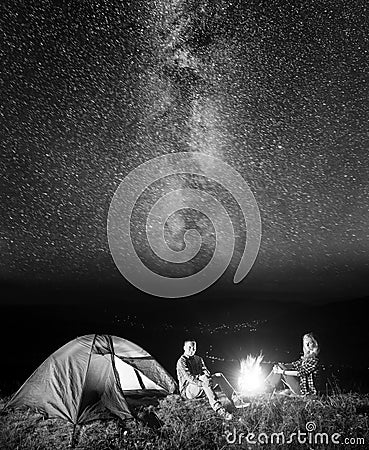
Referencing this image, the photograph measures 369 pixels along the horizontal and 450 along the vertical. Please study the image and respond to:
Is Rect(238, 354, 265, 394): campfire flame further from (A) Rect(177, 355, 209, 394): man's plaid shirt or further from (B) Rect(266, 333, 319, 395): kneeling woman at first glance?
(A) Rect(177, 355, 209, 394): man's plaid shirt

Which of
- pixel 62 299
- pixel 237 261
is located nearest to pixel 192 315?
pixel 237 261

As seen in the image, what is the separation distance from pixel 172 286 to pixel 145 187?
2.24 metres

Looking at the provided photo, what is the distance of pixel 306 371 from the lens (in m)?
3.81

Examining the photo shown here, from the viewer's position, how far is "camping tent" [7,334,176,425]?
3406mm

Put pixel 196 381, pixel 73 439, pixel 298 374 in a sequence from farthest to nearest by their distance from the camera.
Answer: pixel 298 374 < pixel 196 381 < pixel 73 439

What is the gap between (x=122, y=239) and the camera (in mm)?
5078

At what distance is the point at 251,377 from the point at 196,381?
525 millimetres

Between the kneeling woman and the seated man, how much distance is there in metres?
0.38

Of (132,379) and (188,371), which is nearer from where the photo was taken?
(188,371)

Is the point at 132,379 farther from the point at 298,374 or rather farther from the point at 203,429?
the point at 298,374

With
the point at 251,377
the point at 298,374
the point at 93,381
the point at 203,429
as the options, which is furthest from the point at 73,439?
the point at 298,374

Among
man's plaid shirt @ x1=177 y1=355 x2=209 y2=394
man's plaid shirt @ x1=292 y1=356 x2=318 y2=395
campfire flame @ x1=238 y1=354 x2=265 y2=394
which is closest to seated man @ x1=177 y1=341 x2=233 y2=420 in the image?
man's plaid shirt @ x1=177 y1=355 x2=209 y2=394

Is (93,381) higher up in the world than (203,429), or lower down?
higher up

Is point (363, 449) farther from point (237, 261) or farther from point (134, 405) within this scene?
point (237, 261)
